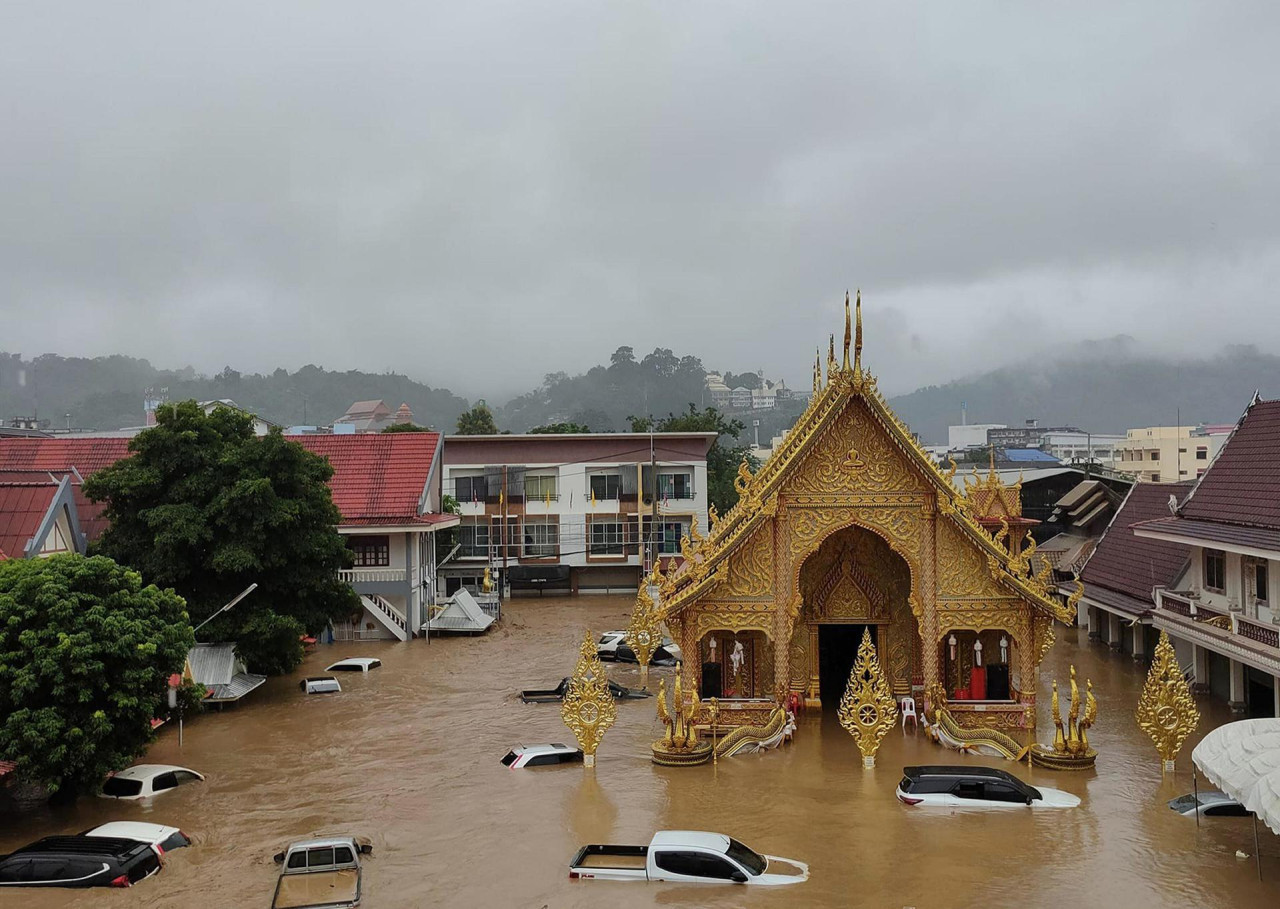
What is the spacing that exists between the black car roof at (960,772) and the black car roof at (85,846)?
12.0 meters

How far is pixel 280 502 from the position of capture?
966 inches

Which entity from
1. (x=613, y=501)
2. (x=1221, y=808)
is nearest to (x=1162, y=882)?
(x=1221, y=808)

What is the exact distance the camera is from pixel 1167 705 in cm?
1642

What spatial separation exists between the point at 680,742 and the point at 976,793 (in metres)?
5.30

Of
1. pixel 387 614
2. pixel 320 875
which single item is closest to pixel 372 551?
pixel 387 614

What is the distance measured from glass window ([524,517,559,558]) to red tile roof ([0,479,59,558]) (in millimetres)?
24995

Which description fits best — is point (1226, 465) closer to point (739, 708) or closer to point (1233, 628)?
point (1233, 628)

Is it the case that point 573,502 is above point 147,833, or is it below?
above

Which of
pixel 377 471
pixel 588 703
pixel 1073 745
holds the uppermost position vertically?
pixel 377 471

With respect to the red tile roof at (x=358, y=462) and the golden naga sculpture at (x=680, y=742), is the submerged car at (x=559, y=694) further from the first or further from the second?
the red tile roof at (x=358, y=462)

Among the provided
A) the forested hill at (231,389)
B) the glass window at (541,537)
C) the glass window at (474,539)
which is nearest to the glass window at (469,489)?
the glass window at (474,539)

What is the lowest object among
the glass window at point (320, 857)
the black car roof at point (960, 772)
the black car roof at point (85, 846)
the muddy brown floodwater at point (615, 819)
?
the muddy brown floodwater at point (615, 819)

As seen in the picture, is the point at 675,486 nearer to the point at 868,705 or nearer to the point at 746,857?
the point at 868,705

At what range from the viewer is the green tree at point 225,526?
76.9ft
